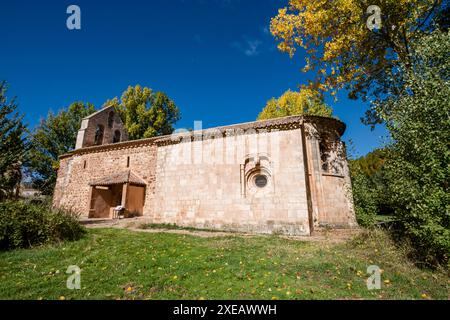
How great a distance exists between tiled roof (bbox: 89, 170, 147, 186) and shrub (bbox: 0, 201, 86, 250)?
25.5 feet

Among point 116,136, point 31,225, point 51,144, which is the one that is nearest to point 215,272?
point 31,225

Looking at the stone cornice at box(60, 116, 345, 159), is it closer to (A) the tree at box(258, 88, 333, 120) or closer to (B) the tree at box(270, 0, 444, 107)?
(B) the tree at box(270, 0, 444, 107)

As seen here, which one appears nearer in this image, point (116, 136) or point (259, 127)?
point (259, 127)

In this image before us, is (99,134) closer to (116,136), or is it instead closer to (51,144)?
(116,136)

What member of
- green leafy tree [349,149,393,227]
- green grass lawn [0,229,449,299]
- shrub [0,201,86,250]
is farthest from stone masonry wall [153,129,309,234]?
shrub [0,201,86,250]

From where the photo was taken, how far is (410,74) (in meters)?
6.37

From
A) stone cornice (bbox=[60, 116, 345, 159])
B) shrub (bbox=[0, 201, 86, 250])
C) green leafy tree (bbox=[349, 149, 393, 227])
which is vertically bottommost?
shrub (bbox=[0, 201, 86, 250])

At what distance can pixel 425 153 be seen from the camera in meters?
4.93

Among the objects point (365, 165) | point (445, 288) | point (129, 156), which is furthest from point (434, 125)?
point (365, 165)

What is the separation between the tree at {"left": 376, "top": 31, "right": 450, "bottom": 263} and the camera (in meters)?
4.61

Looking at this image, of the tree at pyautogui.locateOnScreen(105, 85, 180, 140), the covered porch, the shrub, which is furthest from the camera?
the tree at pyautogui.locateOnScreen(105, 85, 180, 140)

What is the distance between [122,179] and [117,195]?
2.42 metres

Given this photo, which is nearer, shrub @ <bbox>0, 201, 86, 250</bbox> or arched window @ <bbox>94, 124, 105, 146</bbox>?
shrub @ <bbox>0, 201, 86, 250</bbox>
